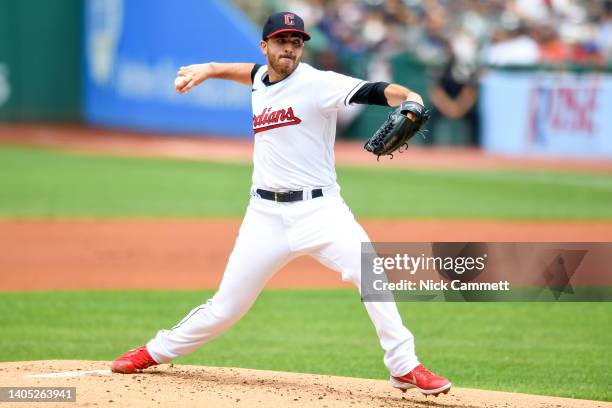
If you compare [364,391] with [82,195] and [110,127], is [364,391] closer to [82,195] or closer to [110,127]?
[82,195]

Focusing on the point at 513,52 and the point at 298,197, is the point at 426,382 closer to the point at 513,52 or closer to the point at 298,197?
the point at 298,197

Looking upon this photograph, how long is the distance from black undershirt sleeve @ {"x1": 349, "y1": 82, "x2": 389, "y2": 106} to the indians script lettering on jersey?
0.35 m

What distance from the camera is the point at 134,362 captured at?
5.79 m

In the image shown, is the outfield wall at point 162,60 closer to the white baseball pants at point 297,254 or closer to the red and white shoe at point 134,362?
the red and white shoe at point 134,362

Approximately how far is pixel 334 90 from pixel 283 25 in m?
0.44

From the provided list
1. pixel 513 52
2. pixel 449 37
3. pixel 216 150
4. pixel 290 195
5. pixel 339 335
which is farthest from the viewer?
pixel 449 37

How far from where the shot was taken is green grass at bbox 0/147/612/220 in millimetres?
14930

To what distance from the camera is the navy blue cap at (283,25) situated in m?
5.32

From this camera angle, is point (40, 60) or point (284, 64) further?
point (40, 60)

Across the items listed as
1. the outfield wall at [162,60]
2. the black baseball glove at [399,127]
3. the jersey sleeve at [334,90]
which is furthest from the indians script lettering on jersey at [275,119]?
the outfield wall at [162,60]

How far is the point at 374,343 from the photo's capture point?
7.79 m

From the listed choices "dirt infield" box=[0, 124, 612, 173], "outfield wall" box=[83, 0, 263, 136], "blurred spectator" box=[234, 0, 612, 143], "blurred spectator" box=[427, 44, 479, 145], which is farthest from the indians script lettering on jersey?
"blurred spectator" box=[427, 44, 479, 145]

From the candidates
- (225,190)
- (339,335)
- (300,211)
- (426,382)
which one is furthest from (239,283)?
(225,190)

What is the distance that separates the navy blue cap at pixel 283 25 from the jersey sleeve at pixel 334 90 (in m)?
0.28
